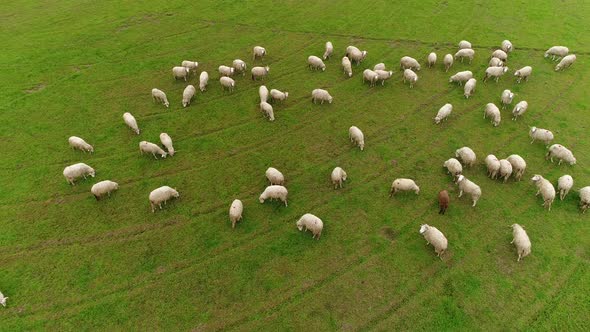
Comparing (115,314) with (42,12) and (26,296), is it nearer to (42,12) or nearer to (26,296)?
(26,296)

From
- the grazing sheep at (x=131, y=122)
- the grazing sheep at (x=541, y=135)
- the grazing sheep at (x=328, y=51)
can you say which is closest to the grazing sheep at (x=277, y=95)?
the grazing sheep at (x=328, y=51)

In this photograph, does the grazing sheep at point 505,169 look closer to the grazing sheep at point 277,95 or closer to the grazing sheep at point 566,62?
the grazing sheep at point 277,95

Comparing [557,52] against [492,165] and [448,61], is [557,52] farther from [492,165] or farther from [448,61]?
[492,165]

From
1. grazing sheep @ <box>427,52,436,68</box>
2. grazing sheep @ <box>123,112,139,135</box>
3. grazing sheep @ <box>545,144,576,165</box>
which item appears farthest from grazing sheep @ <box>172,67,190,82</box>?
grazing sheep @ <box>545,144,576,165</box>

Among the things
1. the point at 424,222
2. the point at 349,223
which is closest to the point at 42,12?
the point at 349,223

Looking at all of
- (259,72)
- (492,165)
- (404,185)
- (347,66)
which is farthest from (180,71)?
(492,165)
